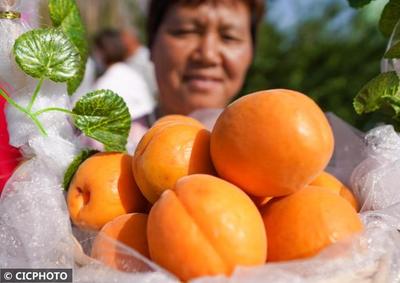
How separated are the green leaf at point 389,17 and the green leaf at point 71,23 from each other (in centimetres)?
48

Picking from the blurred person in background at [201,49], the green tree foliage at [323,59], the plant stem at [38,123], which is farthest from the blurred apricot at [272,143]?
the green tree foliage at [323,59]

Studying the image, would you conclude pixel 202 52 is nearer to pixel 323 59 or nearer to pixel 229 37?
pixel 229 37

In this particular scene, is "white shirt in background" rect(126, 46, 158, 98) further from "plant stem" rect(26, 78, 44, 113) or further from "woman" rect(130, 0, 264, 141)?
"plant stem" rect(26, 78, 44, 113)

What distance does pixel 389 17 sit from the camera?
82 centimetres

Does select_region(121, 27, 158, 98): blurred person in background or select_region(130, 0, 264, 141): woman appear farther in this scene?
select_region(121, 27, 158, 98): blurred person in background

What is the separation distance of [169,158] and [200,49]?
0.77m

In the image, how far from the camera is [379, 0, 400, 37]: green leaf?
2.63ft

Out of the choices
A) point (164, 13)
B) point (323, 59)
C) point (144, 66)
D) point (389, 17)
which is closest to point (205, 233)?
point (389, 17)

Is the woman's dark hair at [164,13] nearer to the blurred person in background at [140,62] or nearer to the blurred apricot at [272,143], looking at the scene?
the blurred apricot at [272,143]

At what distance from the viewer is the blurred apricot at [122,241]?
1.82ft

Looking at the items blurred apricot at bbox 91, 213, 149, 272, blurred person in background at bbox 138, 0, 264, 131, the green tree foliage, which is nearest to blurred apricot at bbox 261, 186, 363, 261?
blurred apricot at bbox 91, 213, 149, 272

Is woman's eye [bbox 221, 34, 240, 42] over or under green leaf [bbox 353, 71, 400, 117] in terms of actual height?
under

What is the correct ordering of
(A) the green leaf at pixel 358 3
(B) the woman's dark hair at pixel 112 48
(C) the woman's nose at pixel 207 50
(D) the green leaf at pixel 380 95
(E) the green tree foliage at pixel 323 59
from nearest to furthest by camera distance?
(D) the green leaf at pixel 380 95, (A) the green leaf at pixel 358 3, (C) the woman's nose at pixel 207 50, (B) the woman's dark hair at pixel 112 48, (E) the green tree foliage at pixel 323 59

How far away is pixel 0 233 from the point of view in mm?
648
